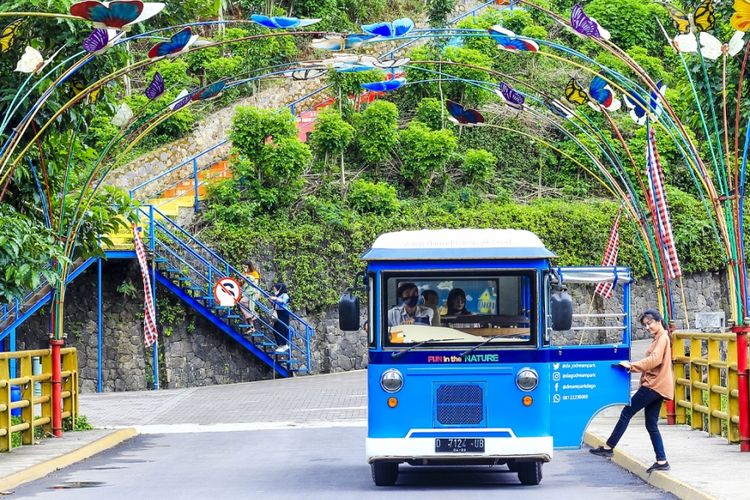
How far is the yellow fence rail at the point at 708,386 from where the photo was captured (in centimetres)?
1700

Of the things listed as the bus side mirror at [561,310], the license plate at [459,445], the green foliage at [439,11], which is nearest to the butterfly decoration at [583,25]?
the bus side mirror at [561,310]

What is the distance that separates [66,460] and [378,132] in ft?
65.5

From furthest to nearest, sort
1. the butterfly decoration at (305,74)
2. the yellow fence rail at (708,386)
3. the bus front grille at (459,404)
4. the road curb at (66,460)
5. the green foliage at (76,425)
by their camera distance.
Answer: the butterfly decoration at (305,74) → the green foliage at (76,425) → the yellow fence rail at (708,386) → the road curb at (66,460) → the bus front grille at (459,404)

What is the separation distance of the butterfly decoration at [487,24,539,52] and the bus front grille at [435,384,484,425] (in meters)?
6.97

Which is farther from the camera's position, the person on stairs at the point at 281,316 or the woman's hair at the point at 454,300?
the person on stairs at the point at 281,316

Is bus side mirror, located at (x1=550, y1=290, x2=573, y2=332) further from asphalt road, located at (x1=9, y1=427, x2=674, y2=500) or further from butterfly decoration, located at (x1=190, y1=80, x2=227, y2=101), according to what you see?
butterfly decoration, located at (x1=190, y1=80, x2=227, y2=101)

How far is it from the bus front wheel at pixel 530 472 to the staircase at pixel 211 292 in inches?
665

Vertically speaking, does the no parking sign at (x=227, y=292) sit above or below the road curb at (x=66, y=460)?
above

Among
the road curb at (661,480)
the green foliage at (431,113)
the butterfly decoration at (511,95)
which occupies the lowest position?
the road curb at (661,480)

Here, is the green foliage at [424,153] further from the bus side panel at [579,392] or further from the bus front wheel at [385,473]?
the bus front wheel at [385,473]

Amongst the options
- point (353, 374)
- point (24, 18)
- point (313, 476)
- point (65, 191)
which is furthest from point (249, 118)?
point (313, 476)

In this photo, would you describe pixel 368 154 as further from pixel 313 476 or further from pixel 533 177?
pixel 313 476

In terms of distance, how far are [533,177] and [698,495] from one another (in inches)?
1082

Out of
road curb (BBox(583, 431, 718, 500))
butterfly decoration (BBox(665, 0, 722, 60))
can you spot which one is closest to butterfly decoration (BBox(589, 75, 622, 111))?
butterfly decoration (BBox(665, 0, 722, 60))
